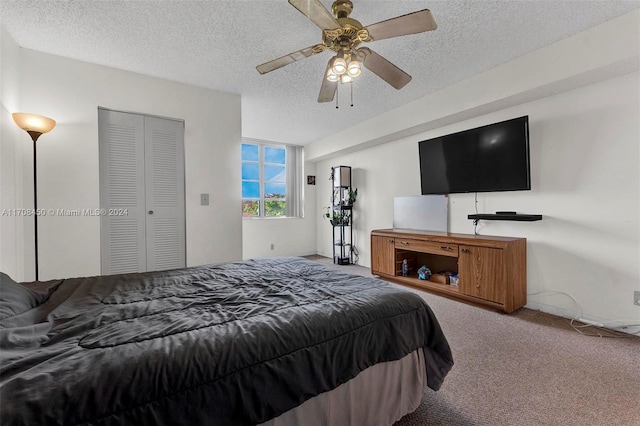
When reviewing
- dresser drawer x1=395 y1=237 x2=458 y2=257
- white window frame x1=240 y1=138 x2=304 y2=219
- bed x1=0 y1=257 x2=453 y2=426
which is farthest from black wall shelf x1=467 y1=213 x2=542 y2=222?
white window frame x1=240 y1=138 x2=304 y2=219

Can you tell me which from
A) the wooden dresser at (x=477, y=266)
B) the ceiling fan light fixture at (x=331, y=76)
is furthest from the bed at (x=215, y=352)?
the wooden dresser at (x=477, y=266)

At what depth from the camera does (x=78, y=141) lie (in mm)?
2807

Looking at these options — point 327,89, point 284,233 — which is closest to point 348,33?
point 327,89

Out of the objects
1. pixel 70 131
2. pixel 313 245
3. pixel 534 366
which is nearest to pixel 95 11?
pixel 70 131

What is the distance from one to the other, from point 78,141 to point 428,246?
4019mm

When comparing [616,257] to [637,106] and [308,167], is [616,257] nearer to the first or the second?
[637,106]

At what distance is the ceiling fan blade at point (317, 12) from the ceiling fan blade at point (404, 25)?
24cm

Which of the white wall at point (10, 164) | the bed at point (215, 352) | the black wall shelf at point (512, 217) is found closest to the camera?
the bed at point (215, 352)

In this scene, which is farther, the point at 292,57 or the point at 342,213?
the point at 342,213

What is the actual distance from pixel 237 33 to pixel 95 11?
39.8 inches

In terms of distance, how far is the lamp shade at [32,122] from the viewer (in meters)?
2.26

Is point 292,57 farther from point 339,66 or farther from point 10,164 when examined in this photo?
point 10,164

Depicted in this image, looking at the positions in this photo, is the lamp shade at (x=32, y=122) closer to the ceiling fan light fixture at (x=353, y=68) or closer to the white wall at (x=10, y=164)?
the white wall at (x=10, y=164)

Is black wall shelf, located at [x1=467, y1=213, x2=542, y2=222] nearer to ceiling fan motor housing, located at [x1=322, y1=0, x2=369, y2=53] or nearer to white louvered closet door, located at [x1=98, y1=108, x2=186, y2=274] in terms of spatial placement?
ceiling fan motor housing, located at [x1=322, y1=0, x2=369, y2=53]
